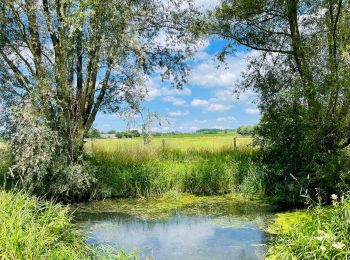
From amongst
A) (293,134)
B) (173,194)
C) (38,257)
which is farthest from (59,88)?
(38,257)

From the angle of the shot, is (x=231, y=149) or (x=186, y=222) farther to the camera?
(x=231, y=149)

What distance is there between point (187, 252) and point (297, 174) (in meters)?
6.22

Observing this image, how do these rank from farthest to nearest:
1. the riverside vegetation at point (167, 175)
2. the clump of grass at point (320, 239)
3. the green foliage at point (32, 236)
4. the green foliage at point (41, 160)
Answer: the riverside vegetation at point (167, 175) → the green foliage at point (41, 160) → the clump of grass at point (320, 239) → the green foliage at point (32, 236)

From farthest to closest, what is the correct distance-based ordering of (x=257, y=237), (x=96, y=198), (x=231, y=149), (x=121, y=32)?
(x=231, y=149) < (x=96, y=198) < (x=121, y=32) < (x=257, y=237)

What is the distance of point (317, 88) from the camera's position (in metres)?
13.1

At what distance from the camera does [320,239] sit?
21.0ft

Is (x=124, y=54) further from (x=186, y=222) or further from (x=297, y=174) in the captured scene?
(x=297, y=174)

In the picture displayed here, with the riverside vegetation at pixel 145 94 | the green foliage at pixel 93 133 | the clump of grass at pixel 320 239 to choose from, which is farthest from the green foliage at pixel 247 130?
the clump of grass at pixel 320 239

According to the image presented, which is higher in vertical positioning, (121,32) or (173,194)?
(121,32)

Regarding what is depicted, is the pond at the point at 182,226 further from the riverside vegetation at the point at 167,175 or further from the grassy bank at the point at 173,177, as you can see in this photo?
the grassy bank at the point at 173,177

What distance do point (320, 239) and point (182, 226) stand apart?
519 cm

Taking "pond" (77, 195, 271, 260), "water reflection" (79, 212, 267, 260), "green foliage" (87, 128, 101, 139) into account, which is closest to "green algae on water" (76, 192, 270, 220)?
"pond" (77, 195, 271, 260)

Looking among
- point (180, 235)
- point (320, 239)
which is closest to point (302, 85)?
point (180, 235)

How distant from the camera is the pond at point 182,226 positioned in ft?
29.5
